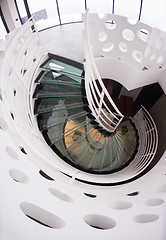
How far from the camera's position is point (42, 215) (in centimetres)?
220

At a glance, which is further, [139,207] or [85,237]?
[139,207]

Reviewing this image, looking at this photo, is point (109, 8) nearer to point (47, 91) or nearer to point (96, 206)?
point (47, 91)

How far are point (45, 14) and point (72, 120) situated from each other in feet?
15.5

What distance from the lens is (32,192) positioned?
2062 mm

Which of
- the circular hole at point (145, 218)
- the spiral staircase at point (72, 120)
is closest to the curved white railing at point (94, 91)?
the spiral staircase at point (72, 120)

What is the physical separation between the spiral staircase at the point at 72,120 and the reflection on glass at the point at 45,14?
2.50m

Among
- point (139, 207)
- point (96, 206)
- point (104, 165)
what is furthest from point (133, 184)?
point (104, 165)

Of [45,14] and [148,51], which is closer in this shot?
[148,51]

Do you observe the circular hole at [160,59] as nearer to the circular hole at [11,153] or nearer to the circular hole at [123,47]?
the circular hole at [123,47]

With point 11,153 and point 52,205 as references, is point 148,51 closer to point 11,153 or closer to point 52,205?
point 11,153

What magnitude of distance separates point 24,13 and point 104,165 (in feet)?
18.2

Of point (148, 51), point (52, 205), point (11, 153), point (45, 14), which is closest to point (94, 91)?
point (148, 51)

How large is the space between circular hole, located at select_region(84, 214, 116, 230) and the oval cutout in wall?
35cm

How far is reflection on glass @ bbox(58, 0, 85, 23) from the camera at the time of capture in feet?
21.8
